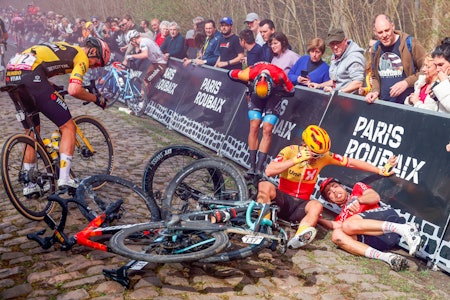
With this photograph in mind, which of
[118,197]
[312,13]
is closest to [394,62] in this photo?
[118,197]

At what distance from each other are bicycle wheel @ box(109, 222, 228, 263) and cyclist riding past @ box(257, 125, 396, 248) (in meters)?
1.46

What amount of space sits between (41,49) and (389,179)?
4635 millimetres

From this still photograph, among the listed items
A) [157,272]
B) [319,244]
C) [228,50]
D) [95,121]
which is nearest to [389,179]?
[319,244]

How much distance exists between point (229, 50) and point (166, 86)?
2107mm

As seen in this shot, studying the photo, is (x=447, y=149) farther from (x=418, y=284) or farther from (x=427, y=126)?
(x=418, y=284)

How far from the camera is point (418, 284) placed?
5.08 meters

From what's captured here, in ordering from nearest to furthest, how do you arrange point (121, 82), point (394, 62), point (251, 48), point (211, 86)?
point (394, 62)
point (251, 48)
point (211, 86)
point (121, 82)

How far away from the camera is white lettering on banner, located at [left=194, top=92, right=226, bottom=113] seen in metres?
10.2

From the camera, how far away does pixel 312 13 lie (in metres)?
18.9

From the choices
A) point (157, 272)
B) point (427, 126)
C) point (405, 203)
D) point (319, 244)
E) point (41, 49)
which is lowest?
point (157, 272)

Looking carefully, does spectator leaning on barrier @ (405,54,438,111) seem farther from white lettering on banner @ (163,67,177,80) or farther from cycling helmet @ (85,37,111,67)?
white lettering on banner @ (163,67,177,80)

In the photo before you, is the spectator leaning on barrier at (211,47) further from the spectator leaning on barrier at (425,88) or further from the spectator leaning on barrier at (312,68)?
the spectator leaning on barrier at (425,88)

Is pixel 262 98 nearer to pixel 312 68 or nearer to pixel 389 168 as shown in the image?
pixel 312 68

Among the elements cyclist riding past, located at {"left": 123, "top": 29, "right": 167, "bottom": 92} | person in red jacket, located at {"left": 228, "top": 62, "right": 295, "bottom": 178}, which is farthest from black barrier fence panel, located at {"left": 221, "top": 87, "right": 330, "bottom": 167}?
cyclist riding past, located at {"left": 123, "top": 29, "right": 167, "bottom": 92}
